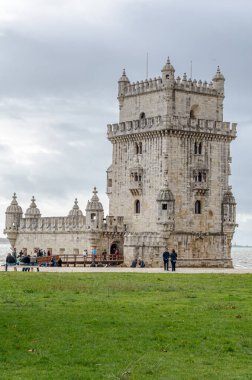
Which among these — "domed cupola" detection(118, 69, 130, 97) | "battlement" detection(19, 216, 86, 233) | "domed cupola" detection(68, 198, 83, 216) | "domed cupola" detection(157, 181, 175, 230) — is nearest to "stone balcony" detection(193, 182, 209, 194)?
"domed cupola" detection(157, 181, 175, 230)

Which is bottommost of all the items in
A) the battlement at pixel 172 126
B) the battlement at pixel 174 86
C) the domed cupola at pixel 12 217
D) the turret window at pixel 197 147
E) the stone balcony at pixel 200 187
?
the domed cupola at pixel 12 217

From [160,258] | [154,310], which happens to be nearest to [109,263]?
[160,258]

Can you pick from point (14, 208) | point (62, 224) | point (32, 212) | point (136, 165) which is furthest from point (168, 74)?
point (14, 208)

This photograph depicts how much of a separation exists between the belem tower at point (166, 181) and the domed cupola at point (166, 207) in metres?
0.09

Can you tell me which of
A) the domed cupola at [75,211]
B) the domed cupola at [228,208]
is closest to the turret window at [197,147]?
the domed cupola at [228,208]

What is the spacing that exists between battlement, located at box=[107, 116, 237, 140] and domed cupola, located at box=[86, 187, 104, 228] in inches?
285

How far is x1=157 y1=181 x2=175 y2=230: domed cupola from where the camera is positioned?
76.1m

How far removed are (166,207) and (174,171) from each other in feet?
11.8

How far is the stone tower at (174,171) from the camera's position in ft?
253

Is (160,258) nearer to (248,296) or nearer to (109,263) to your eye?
(109,263)

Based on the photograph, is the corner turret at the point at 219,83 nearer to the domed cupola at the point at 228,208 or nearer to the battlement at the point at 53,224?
the domed cupola at the point at 228,208

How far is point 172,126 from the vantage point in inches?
3051

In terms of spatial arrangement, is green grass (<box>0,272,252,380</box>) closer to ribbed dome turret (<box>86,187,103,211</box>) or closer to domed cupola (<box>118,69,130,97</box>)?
ribbed dome turret (<box>86,187,103,211</box>)

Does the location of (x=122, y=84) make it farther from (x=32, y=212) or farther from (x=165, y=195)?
(x=32, y=212)
